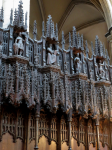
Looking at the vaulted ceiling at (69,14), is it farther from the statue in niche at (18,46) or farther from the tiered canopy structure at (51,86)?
the statue in niche at (18,46)

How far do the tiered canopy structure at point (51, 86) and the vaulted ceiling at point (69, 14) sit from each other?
7.30 meters

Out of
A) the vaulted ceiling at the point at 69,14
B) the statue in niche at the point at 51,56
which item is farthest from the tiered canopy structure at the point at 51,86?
the vaulted ceiling at the point at 69,14

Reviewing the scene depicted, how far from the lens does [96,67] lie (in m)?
10.7

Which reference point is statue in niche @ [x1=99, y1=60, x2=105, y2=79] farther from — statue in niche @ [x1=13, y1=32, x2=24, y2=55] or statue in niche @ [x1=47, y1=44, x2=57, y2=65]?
statue in niche @ [x1=13, y1=32, x2=24, y2=55]

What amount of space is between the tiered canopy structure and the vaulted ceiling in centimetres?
730

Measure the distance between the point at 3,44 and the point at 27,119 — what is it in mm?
2916

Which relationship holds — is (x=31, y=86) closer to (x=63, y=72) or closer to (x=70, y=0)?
(x=63, y=72)

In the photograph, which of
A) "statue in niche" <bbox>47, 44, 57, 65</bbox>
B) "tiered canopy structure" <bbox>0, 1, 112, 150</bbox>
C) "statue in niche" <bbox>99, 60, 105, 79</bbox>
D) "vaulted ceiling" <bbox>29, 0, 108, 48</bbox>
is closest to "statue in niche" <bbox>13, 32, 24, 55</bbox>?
"tiered canopy structure" <bbox>0, 1, 112, 150</bbox>

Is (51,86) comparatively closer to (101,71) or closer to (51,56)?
(51,56)

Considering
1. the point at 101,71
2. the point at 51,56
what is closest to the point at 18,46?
the point at 51,56

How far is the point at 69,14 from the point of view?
17234 mm

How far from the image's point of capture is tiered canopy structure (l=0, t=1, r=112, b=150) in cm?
789

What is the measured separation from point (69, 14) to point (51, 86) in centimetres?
1022

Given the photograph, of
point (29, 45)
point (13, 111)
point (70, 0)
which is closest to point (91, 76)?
point (29, 45)
